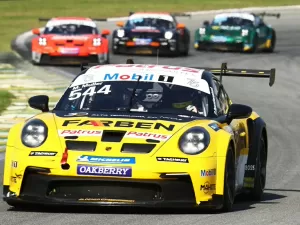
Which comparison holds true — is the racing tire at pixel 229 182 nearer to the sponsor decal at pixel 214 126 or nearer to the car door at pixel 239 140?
the sponsor decal at pixel 214 126

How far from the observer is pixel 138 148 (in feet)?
26.8

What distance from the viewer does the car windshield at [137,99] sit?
9211mm

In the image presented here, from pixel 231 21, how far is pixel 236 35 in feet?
2.73

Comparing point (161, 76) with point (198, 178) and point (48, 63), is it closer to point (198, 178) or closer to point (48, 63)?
point (198, 178)

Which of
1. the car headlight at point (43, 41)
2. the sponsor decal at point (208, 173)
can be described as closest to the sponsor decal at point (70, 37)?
the car headlight at point (43, 41)

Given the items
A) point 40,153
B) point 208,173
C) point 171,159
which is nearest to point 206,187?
point 208,173

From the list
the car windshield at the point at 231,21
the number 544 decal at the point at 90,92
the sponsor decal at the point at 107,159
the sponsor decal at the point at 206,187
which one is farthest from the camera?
the car windshield at the point at 231,21

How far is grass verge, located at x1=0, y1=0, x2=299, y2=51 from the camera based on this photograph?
41781mm

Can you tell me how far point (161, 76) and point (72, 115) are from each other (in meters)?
1.08

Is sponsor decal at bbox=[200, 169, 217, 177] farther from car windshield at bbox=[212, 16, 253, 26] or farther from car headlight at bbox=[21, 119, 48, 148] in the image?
car windshield at bbox=[212, 16, 253, 26]

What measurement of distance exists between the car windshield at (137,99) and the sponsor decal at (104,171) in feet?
3.89

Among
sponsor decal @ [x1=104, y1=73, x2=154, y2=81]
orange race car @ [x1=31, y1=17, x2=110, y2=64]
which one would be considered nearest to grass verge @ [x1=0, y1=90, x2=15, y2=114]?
orange race car @ [x1=31, y1=17, x2=110, y2=64]

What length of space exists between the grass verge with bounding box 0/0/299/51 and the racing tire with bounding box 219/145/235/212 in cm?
2988

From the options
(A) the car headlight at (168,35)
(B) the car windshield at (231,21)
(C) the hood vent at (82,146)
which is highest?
(C) the hood vent at (82,146)
